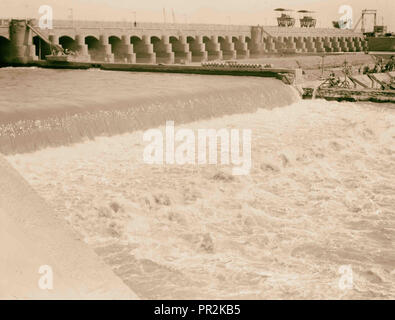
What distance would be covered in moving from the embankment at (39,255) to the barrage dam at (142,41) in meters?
40.5

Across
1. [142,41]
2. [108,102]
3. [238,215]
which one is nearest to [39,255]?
[238,215]

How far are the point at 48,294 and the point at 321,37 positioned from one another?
101304 mm

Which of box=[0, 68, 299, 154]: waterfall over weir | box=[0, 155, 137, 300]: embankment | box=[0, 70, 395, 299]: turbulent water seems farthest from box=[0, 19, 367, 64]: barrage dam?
box=[0, 155, 137, 300]: embankment

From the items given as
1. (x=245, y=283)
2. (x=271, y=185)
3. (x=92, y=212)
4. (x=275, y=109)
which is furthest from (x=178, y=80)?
(x=245, y=283)

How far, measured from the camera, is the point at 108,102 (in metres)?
23.5

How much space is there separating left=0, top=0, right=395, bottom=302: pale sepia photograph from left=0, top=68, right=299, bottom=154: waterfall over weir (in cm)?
8

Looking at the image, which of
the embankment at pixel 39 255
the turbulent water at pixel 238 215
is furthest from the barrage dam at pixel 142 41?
the embankment at pixel 39 255

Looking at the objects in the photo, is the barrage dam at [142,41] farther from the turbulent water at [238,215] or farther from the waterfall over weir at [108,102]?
the turbulent water at [238,215]

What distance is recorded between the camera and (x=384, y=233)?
1380cm

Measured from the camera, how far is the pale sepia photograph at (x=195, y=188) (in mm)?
9547

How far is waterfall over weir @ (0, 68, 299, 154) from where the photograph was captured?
1962 cm

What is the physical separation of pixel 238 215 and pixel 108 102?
10.8 metres

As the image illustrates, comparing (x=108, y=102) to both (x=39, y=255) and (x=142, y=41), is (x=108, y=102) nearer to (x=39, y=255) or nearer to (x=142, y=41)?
(x=39, y=255)
